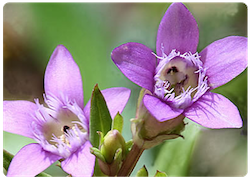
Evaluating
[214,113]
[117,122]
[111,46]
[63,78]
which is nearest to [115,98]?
[117,122]

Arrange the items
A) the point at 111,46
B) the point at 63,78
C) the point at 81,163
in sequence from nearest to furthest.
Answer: the point at 81,163
the point at 63,78
the point at 111,46

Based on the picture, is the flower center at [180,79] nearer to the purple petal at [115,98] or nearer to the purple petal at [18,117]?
the purple petal at [115,98]

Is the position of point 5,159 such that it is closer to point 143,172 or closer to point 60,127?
point 60,127

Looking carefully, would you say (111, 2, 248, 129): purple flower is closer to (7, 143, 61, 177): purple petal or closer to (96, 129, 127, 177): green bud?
(96, 129, 127, 177): green bud

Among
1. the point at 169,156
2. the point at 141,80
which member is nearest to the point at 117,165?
the point at 141,80

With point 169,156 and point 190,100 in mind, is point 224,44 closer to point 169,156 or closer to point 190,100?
point 190,100

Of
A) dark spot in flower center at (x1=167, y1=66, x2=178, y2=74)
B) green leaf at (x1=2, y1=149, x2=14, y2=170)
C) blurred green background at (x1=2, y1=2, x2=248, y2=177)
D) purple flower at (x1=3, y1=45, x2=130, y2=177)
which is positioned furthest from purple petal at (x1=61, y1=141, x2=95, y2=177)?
blurred green background at (x1=2, y1=2, x2=248, y2=177)
